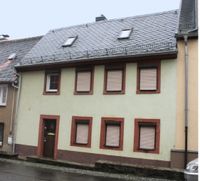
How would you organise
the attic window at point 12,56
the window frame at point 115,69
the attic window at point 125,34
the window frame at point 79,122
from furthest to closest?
1. the attic window at point 12,56
2. the attic window at point 125,34
3. the window frame at point 79,122
4. the window frame at point 115,69

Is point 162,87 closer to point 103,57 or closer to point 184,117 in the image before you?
point 184,117

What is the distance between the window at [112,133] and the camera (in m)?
18.1

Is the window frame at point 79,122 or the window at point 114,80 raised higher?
the window at point 114,80

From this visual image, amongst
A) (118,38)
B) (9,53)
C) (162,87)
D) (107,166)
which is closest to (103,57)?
(118,38)

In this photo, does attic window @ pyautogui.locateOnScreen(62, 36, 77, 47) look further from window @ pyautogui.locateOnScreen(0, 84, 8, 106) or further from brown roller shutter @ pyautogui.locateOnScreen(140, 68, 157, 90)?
brown roller shutter @ pyautogui.locateOnScreen(140, 68, 157, 90)

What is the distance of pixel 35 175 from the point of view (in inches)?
547

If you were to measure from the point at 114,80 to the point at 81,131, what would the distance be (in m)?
3.38

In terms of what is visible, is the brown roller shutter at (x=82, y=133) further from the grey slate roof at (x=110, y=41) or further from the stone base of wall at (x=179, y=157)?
the stone base of wall at (x=179, y=157)

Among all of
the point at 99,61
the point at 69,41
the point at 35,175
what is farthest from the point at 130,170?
the point at 69,41

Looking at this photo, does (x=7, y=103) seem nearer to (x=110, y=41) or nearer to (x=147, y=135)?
(x=110, y=41)

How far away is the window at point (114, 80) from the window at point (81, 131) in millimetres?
1962

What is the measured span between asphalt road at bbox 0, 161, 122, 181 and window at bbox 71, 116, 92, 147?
3556 millimetres

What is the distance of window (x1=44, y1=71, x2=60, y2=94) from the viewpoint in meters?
21.1

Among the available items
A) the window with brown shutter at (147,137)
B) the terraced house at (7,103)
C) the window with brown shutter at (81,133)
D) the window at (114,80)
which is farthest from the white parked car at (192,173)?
the terraced house at (7,103)
